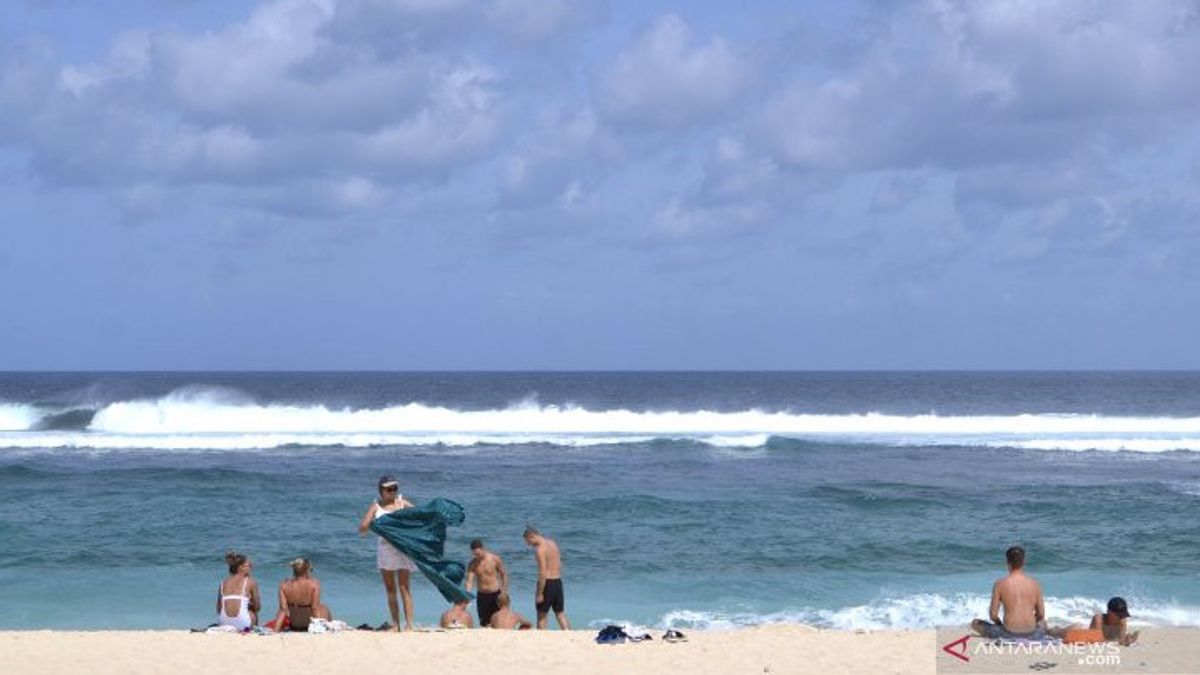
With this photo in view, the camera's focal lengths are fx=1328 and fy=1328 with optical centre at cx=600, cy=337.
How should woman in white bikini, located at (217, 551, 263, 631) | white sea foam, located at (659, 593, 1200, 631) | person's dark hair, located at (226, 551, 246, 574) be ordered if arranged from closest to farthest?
woman in white bikini, located at (217, 551, 263, 631), person's dark hair, located at (226, 551, 246, 574), white sea foam, located at (659, 593, 1200, 631)

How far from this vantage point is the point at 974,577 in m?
17.0

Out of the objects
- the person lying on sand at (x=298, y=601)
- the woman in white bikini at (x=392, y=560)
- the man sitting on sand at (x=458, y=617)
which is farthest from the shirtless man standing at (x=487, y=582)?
the person lying on sand at (x=298, y=601)

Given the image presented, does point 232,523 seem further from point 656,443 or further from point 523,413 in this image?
point 523,413

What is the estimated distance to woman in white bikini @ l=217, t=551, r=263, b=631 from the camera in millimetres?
12500

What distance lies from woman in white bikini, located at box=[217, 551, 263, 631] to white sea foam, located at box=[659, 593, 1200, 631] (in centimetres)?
438

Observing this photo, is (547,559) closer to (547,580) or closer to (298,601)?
(547,580)

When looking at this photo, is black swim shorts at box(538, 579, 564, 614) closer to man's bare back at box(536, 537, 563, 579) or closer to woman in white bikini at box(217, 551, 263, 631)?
man's bare back at box(536, 537, 563, 579)

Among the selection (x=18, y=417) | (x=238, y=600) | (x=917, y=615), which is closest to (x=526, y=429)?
(x=18, y=417)

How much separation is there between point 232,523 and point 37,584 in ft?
15.4

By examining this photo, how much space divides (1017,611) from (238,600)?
23.3ft

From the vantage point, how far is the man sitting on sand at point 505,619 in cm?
1309

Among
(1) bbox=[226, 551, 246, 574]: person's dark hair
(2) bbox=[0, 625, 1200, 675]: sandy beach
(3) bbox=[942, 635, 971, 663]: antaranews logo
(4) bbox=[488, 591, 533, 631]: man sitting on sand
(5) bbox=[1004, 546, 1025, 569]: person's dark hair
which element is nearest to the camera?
(2) bbox=[0, 625, 1200, 675]: sandy beach

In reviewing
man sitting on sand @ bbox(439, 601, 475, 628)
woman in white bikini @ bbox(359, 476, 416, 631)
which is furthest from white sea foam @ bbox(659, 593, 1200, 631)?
woman in white bikini @ bbox(359, 476, 416, 631)

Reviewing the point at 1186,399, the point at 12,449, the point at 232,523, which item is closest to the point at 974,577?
the point at 232,523
